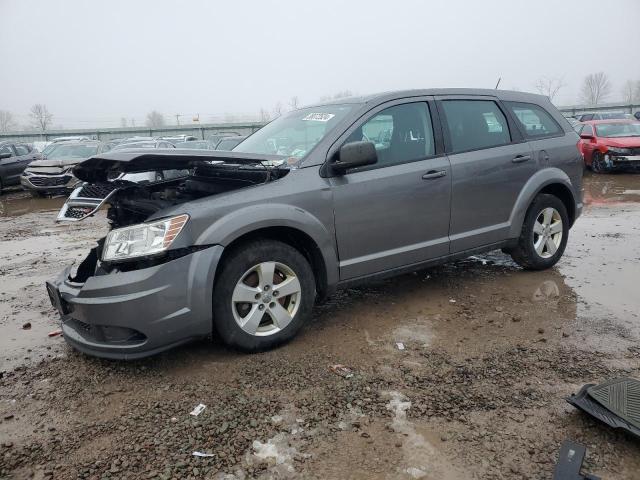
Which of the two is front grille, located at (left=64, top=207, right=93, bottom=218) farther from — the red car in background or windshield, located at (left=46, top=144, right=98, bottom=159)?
the red car in background

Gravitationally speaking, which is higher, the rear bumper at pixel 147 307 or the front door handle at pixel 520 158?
the front door handle at pixel 520 158

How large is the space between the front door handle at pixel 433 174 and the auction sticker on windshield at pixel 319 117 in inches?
36.1

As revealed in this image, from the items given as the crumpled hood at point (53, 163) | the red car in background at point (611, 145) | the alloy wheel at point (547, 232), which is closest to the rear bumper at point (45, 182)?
the crumpled hood at point (53, 163)

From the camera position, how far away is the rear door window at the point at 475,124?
4285mm

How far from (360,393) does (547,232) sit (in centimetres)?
316

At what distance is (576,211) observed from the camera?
5141mm

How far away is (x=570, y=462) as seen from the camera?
2.17m

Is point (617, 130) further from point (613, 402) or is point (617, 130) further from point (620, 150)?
point (613, 402)

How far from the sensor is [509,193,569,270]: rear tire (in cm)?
480

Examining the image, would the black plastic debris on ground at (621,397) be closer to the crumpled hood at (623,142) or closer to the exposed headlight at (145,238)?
the exposed headlight at (145,238)

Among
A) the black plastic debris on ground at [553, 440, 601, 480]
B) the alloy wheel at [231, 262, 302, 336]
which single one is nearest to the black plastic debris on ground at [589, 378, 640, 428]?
the black plastic debris on ground at [553, 440, 601, 480]

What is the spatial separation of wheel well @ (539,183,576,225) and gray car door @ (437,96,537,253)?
401 mm

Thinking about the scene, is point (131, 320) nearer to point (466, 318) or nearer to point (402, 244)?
point (402, 244)

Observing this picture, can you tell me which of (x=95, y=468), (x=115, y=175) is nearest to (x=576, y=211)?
(x=115, y=175)
